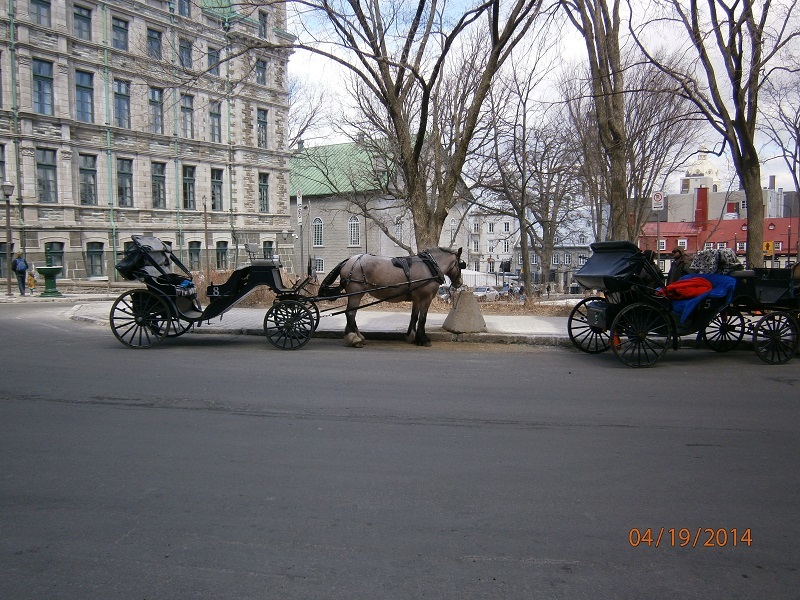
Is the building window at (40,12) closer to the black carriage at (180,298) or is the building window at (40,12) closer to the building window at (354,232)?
the building window at (354,232)

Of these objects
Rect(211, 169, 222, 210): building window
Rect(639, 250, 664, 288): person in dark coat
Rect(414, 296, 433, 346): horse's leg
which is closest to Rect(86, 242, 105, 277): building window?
Rect(211, 169, 222, 210): building window

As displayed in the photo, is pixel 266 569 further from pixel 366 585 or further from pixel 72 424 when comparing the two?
pixel 72 424

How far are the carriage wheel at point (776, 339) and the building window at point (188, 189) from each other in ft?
128

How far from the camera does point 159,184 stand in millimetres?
41281

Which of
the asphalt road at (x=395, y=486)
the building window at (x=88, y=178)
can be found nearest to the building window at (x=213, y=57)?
the asphalt road at (x=395, y=486)

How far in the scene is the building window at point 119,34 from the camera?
37.7m

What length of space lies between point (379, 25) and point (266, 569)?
15.9 m

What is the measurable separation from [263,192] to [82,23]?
1588 cm

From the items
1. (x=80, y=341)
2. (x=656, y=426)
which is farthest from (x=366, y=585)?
(x=80, y=341)

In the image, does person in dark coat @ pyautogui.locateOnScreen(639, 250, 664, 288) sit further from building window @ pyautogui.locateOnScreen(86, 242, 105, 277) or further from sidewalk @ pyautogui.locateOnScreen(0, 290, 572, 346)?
building window @ pyautogui.locateOnScreen(86, 242, 105, 277)

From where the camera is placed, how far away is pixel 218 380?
8531mm

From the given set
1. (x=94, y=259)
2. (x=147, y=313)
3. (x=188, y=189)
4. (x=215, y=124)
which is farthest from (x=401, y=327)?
(x=215, y=124)

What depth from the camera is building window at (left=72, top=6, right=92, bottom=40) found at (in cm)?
3594

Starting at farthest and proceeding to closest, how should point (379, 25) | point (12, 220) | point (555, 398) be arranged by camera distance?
point (12, 220) < point (379, 25) < point (555, 398)
